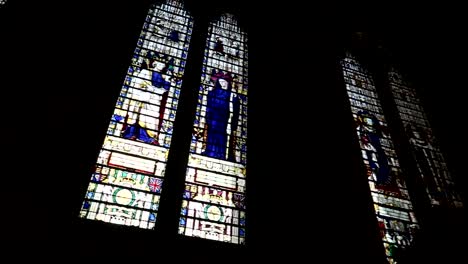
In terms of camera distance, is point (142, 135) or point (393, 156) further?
point (393, 156)

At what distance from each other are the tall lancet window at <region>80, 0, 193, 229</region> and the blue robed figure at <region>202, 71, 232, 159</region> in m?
0.46

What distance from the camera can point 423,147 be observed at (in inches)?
270

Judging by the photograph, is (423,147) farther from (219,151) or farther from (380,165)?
(219,151)

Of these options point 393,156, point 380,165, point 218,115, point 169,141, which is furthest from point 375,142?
point 169,141

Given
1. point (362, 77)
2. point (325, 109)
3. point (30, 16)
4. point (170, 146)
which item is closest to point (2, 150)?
point (170, 146)

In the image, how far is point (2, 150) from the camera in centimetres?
447

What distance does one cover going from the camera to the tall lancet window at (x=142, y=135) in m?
4.57

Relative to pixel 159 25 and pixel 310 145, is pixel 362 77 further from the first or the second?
pixel 159 25

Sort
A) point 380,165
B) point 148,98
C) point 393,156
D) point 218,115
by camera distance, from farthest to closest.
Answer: point 393,156 → point 380,165 → point 218,115 → point 148,98

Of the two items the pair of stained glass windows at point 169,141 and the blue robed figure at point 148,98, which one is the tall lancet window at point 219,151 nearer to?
the pair of stained glass windows at point 169,141

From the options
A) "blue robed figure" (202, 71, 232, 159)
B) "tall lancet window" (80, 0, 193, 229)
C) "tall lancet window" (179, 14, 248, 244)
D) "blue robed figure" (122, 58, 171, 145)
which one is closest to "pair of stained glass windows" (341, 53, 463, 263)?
"tall lancet window" (179, 14, 248, 244)

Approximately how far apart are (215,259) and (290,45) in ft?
13.2

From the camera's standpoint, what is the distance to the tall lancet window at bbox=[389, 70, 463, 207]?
6.21 m

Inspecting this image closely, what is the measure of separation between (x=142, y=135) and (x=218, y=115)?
1.09m
